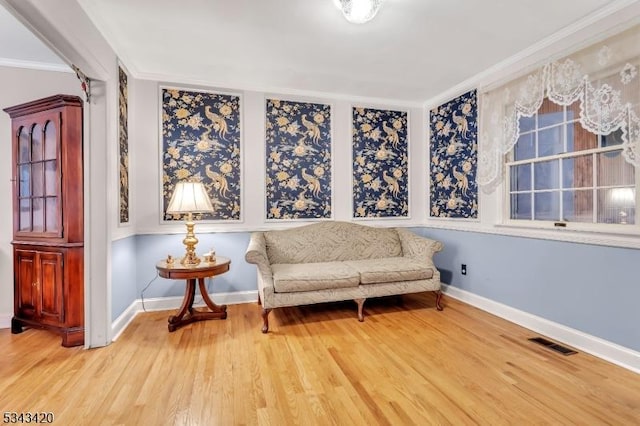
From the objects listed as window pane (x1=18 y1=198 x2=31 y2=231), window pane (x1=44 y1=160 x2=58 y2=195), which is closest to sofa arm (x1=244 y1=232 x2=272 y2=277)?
window pane (x1=44 y1=160 x2=58 y2=195)

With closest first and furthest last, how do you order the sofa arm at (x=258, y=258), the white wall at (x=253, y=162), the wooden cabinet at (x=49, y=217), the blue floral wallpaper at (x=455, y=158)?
the wooden cabinet at (x=49, y=217) < the sofa arm at (x=258, y=258) < the white wall at (x=253, y=162) < the blue floral wallpaper at (x=455, y=158)

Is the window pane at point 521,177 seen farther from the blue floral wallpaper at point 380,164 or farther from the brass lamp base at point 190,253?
the brass lamp base at point 190,253

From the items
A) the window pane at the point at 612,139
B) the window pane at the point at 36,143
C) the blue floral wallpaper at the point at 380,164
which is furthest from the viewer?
the blue floral wallpaper at the point at 380,164

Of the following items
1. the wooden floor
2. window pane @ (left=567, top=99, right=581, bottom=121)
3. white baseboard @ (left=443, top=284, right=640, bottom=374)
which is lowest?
the wooden floor

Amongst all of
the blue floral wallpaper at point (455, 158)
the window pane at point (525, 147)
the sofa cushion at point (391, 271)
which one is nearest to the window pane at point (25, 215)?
the sofa cushion at point (391, 271)

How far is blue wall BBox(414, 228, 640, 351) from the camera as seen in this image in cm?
211

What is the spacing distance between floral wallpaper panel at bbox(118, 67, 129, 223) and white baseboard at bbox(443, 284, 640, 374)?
364 cm

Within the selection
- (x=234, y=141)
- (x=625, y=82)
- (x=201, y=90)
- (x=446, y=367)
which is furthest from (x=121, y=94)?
(x=625, y=82)

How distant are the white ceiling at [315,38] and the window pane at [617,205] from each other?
130 cm

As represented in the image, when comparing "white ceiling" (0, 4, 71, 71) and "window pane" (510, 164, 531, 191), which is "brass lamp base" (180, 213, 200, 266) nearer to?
"white ceiling" (0, 4, 71, 71)

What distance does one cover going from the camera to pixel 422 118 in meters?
4.20

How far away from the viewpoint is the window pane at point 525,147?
9.31ft

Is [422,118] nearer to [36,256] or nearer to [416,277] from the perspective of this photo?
[416,277]

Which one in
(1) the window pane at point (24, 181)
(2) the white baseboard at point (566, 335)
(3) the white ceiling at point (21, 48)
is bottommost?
(2) the white baseboard at point (566, 335)
